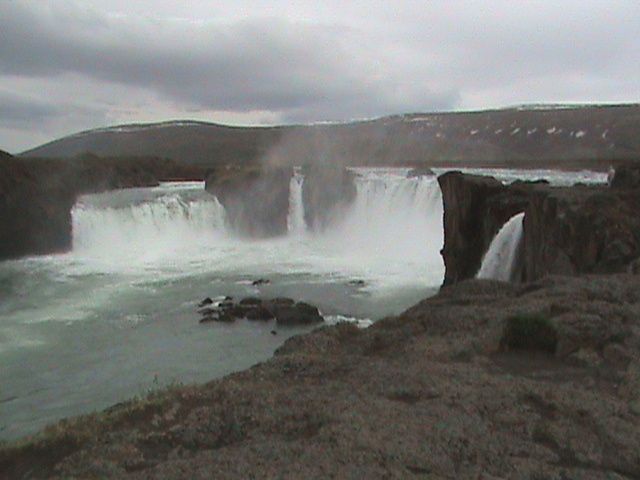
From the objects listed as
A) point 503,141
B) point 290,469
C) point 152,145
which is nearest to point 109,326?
point 290,469

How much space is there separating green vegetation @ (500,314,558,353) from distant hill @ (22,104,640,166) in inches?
2330

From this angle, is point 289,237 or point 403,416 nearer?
point 403,416

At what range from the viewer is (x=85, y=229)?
41781 mm

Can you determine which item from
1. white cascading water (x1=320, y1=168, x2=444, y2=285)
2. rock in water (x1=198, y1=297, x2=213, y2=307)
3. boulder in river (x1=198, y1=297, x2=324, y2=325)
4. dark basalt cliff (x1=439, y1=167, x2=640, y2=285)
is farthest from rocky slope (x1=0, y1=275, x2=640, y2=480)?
white cascading water (x1=320, y1=168, x2=444, y2=285)

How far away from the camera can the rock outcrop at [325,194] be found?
45906mm

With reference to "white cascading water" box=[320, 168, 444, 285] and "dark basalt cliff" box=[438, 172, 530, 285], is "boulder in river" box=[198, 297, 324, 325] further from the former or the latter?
"white cascading water" box=[320, 168, 444, 285]

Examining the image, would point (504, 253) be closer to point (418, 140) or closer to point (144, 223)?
point (144, 223)

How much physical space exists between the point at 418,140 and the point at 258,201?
189 feet

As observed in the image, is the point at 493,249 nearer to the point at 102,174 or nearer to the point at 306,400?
the point at 306,400

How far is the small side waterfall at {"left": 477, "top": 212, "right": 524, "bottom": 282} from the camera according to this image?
21156 millimetres

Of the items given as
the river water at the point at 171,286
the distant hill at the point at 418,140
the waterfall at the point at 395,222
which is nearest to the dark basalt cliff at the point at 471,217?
the river water at the point at 171,286

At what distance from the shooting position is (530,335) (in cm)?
882

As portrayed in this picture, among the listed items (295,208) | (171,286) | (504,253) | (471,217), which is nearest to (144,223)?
(295,208)

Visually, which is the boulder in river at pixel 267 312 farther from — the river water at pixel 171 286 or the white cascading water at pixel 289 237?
the white cascading water at pixel 289 237
